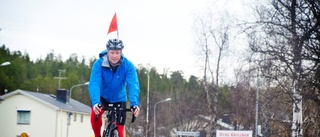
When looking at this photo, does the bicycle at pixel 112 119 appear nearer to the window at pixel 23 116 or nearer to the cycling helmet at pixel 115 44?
the cycling helmet at pixel 115 44

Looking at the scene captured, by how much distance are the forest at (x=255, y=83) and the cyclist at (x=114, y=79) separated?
26.8 feet

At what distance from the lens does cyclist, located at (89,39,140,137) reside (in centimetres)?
767

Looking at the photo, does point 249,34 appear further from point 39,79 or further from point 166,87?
point 39,79

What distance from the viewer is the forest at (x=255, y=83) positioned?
50.1 ft

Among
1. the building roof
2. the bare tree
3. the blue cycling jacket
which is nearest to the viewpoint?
the blue cycling jacket

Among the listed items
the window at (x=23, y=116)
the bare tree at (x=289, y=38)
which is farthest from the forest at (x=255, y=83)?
the window at (x=23, y=116)

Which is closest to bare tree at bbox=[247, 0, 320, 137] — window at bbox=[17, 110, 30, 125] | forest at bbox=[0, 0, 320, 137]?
forest at bbox=[0, 0, 320, 137]

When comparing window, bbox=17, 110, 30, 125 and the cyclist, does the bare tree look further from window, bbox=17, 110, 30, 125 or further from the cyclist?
window, bbox=17, 110, 30, 125

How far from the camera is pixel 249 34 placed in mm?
18031

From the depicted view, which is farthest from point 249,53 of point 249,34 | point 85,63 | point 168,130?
point 85,63

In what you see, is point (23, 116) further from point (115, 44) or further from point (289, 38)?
point (115, 44)

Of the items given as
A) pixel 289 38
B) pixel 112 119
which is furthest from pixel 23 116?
pixel 112 119

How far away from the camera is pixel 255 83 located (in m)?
50.5

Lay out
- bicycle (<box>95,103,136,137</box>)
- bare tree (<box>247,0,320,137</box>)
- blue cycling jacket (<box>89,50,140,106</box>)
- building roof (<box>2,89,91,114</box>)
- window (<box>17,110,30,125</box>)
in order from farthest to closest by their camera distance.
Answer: window (<box>17,110,30,125</box>)
building roof (<box>2,89,91,114</box>)
bare tree (<box>247,0,320,137</box>)
blue cycling jacket (<box>89,50,140,106</box>)
bicycle (<box>95,103,136,137</box>)
